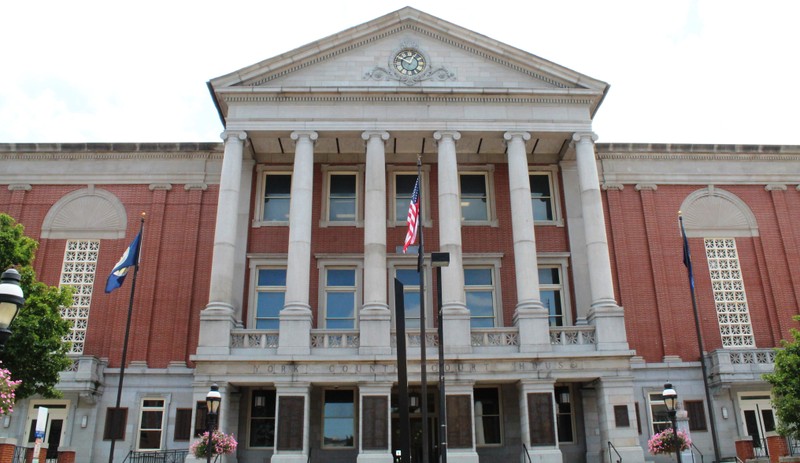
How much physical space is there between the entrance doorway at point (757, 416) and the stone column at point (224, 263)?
67.5 feet

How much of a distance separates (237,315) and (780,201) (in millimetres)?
25244

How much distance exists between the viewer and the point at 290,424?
24.2 m

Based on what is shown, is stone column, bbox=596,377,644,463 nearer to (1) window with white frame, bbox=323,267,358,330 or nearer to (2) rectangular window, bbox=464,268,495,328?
(2) rectangular window, bbox=464,268,495,328

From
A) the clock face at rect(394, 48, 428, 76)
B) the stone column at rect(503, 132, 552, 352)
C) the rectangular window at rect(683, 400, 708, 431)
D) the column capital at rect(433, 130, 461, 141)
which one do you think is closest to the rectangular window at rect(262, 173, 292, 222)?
the clock face at rect(394, 48, 428, 76)

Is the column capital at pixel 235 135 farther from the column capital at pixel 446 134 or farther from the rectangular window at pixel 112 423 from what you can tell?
the rectangular window at pixel 112 423

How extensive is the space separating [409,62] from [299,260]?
32.7ft

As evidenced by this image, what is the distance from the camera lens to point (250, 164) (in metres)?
31.4

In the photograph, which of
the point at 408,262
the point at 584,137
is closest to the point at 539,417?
the point at 408,262

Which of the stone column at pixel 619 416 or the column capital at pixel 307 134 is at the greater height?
the column capital at pixel 307 134

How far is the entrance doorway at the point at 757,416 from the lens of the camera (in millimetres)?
28172

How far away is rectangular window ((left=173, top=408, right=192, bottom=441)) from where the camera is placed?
88.7ft

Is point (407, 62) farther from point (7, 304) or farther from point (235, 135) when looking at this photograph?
point (7, 304)

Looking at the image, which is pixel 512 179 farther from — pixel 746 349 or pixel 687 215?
pixel 746 349

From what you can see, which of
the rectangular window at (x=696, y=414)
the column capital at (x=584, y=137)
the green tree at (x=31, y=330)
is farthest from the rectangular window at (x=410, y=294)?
the green tree at (x=31, y=330)
